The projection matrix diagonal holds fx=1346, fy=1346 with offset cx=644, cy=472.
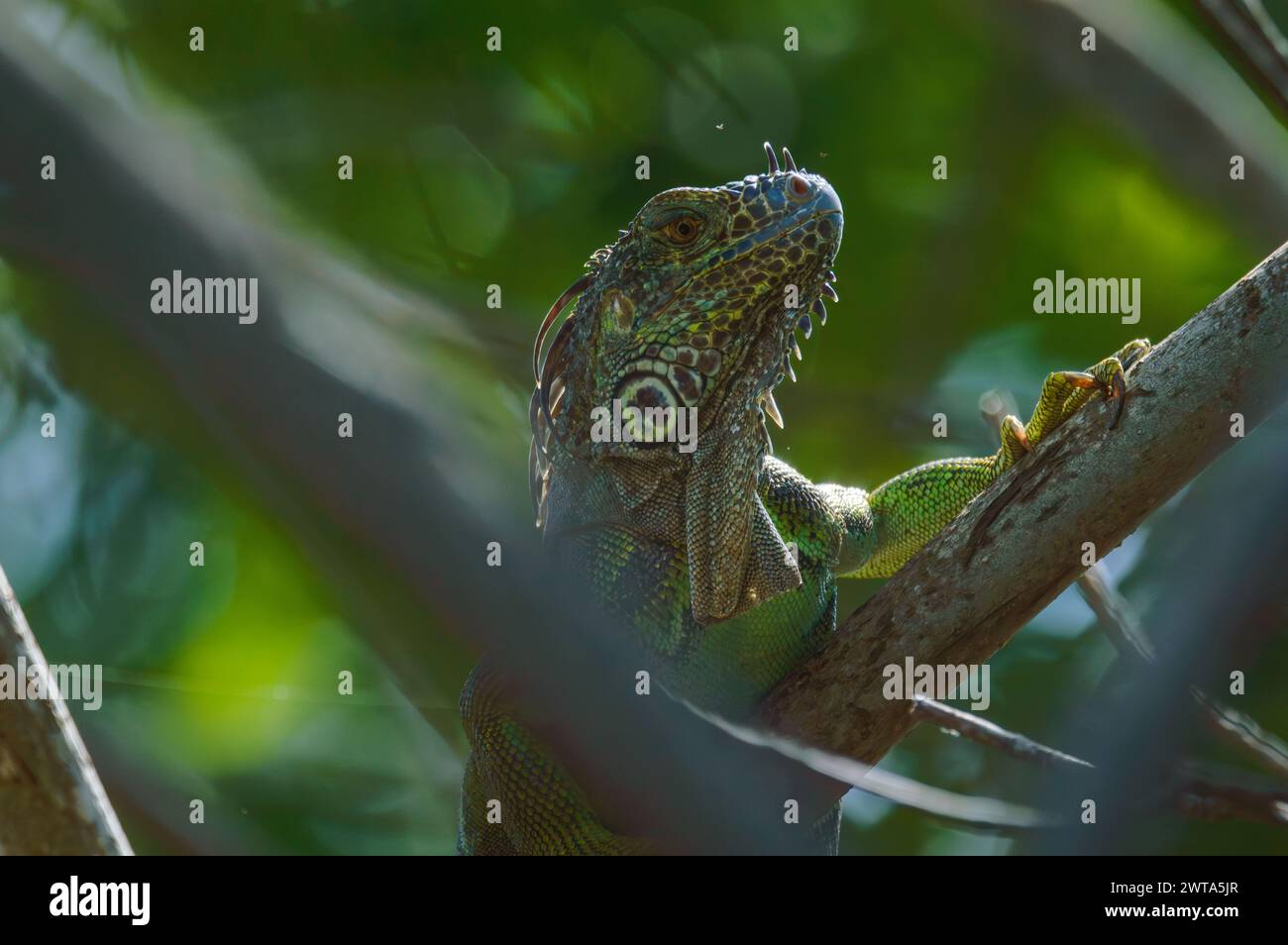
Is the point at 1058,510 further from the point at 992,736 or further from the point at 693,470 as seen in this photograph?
the point at 693,470

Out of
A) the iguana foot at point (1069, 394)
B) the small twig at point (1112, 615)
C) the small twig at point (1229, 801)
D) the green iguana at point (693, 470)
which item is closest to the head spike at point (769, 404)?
the green iguana at point (693, 470)

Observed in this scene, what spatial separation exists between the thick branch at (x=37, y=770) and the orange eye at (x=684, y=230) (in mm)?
3291

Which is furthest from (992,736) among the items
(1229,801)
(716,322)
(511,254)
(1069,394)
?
(511,254)

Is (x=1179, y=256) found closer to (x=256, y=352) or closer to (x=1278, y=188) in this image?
(x=1278, y=188)

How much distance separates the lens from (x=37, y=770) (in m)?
4.59

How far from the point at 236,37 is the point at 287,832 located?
7.28 metres

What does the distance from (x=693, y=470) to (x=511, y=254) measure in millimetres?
6085

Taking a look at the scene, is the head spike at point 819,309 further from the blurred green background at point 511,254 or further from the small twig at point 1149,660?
the blurred green background at point 511,254

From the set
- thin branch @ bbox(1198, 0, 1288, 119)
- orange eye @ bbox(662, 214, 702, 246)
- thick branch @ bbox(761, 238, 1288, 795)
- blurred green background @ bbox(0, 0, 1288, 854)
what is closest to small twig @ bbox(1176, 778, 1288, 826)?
thick branch @ bbox(761, 238, 1288, 795)

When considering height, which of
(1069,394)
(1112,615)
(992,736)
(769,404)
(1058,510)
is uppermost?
(769,404)

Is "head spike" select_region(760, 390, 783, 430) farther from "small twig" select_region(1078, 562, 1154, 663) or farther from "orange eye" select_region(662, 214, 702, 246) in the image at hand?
"small twig" select_region(1078, 562, 1154, 663)

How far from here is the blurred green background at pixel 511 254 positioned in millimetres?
10883

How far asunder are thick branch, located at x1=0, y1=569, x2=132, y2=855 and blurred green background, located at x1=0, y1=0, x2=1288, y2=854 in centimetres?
582

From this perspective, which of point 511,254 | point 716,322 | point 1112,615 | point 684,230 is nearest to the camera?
point 1112,615
